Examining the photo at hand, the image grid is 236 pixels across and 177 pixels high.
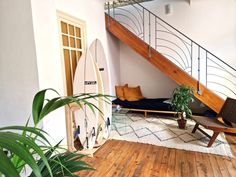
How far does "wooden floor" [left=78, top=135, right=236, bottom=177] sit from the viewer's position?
208cm

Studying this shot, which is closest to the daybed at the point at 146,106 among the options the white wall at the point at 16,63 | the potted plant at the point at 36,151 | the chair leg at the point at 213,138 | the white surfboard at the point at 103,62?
the white surfboard at the point at 103,62

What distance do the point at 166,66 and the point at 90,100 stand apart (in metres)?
2.03

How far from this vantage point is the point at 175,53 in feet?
15.1

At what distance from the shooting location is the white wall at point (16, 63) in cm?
189

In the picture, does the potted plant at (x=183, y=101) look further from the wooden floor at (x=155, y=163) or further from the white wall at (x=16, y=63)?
the white wall at (x=16, y=63)

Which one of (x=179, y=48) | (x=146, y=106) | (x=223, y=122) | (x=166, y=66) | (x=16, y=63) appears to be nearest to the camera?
(x=16, y=63)

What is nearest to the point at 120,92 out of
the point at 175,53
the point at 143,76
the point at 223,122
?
the point at 143,76

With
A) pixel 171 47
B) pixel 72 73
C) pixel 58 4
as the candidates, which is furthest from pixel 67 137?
pixel 171 47

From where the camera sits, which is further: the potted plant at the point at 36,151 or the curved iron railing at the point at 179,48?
the curved iron railing at the point at 179,48

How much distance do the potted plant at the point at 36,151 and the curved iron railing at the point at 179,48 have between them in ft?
12.7

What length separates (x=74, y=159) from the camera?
2.73 feet

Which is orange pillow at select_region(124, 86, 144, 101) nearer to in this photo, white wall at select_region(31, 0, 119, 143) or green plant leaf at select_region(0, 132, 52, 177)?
white wall at select_region(31, 0, 119, 143)

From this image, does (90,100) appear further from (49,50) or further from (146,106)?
(146,106)

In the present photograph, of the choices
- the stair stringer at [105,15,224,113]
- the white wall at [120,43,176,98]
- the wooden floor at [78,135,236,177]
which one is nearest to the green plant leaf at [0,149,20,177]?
the wooden floor at [78,135,236,177]
